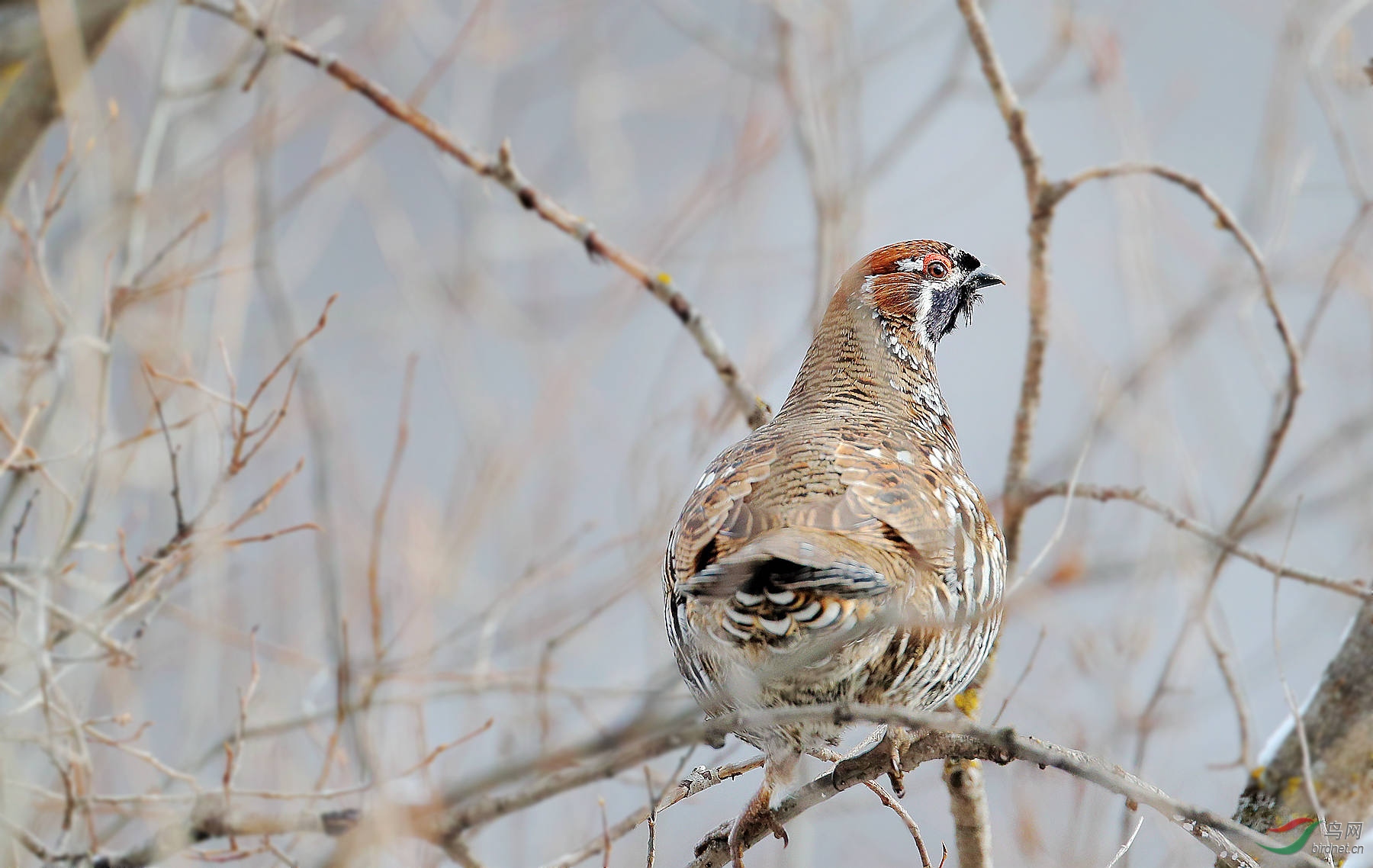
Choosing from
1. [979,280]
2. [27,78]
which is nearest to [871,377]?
[979,280]

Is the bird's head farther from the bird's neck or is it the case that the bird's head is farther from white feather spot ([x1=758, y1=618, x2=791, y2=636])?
white feather spot ([x1=758, y1=618, x2=791, y2=636])

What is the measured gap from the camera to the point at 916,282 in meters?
4.71

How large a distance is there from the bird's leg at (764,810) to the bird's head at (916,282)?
A: 6.22 feet

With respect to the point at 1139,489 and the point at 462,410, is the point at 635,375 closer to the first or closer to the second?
the point at 462,410

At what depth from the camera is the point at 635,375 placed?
11156 mm

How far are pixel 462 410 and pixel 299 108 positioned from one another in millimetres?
2175

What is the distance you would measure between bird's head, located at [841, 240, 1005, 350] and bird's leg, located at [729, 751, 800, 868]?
74.6 inches

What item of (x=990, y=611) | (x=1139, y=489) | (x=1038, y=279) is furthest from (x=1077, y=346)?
(x=990, y=611)

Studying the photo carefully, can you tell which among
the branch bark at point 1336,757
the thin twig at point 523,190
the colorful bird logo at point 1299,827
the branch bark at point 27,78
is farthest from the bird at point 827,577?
the branch bark at point 27,78

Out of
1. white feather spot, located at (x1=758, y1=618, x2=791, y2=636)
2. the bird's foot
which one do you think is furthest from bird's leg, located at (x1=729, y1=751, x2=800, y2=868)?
white feather spot, located at (x1=758, y1=618, x2=791, y2=636)

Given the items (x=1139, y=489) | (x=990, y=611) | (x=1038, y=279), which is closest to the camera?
(x=990, y=611)

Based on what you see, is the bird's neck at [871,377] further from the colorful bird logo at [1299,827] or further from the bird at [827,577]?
the colorful bird logo at [1299,827]

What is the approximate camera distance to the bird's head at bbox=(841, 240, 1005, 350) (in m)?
4.71

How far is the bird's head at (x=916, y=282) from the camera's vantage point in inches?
185
